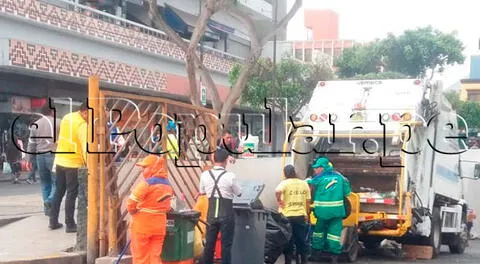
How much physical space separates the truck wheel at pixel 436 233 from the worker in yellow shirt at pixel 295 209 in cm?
327

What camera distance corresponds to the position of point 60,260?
27.2 ft

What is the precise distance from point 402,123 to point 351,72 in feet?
115

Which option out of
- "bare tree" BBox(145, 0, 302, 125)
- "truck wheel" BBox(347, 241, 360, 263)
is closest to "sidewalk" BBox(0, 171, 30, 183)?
"bare tree" BBox(145, 0, 302, 125)

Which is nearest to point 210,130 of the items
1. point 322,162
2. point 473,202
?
point 322,162

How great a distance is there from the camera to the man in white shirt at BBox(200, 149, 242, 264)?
28.2ft

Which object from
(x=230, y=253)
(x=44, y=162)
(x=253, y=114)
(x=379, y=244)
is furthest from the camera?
(x=253, y=114)

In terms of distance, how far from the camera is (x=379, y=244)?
42.1ft

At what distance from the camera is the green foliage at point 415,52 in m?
42.7

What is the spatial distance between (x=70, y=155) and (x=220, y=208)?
2202mm

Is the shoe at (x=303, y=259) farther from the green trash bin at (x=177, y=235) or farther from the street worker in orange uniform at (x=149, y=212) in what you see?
the street worker in orange uniform at (x=149, y=212)

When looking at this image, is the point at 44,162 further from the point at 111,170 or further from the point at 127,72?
the point at 127,72

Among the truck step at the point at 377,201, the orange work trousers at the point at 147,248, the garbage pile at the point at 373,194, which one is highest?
the garbage pile at the point at 373,194

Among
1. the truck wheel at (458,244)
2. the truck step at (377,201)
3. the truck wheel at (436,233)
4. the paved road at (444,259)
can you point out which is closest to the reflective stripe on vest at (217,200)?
the paved road at (444,259)

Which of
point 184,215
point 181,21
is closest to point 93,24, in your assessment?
point 181,21
